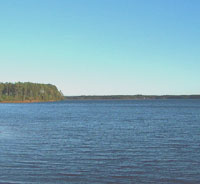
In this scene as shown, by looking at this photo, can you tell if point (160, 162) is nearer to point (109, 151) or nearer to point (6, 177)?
point (109, 151)

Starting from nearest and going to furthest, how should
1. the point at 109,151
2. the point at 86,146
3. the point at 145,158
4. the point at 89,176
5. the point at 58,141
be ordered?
1. the point at 89,176
2. the point at 145,158
3. the point at 109,151
4. the point at 86,146
5. the point at 58,141

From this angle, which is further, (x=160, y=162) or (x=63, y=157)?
(x=63, y=157)

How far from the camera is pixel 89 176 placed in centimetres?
2112

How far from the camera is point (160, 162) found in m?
25.2

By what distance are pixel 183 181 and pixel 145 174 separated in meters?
2.69

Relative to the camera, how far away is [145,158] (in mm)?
26891

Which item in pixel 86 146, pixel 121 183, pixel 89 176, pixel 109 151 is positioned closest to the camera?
pixel 121 183

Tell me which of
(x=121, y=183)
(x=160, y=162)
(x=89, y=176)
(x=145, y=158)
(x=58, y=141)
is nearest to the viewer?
(x=121, y=183)

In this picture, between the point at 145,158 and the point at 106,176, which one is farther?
the point at 145,158

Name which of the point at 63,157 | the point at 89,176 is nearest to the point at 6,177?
the point at 89,176

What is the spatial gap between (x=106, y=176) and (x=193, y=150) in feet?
42.4

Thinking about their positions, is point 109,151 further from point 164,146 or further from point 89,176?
point 89,176

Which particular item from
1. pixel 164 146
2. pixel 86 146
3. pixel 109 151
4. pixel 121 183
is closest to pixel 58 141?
pixel 86 146

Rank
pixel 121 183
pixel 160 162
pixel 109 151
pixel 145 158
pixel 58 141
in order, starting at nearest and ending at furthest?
pixel 121 183 → pixel 160 162 → pixel 145 158 → pixel 109 151 → pixel 58 141
